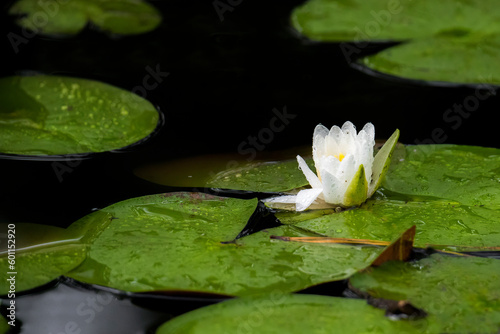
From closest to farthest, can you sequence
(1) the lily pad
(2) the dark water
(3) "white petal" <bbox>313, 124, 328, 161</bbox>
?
1. (3) "white petal" <bbox>313, 124, 328, 161</bbox>
2. (2) the dark water
3. (1) the lily pad

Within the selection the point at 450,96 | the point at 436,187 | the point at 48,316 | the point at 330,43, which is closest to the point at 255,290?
the point at 48,316

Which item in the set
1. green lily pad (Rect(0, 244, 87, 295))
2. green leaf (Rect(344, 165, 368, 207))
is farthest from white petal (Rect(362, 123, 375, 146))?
green lily pad (Rect(0, 244, 87, 295))

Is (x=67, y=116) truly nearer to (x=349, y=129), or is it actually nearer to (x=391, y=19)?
(x=349, y=129)

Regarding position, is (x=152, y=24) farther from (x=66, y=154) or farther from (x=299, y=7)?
(x=66, y=154)

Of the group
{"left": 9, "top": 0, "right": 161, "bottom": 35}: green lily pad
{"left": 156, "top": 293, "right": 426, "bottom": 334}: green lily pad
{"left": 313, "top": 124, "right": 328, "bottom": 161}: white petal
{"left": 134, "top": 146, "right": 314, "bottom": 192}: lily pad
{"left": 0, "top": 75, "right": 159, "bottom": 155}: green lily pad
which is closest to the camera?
{"left": 156, "top": 293, "right": 426, "bottom": 334}: green lily pad

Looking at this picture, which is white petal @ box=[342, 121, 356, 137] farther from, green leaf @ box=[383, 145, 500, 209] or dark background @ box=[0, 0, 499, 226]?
dark background @ box=[0, 0, 499, 226]

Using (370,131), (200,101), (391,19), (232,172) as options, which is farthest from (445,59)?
(232,172)

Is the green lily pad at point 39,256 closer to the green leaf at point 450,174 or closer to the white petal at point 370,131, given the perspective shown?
the white petal at point 370,131
